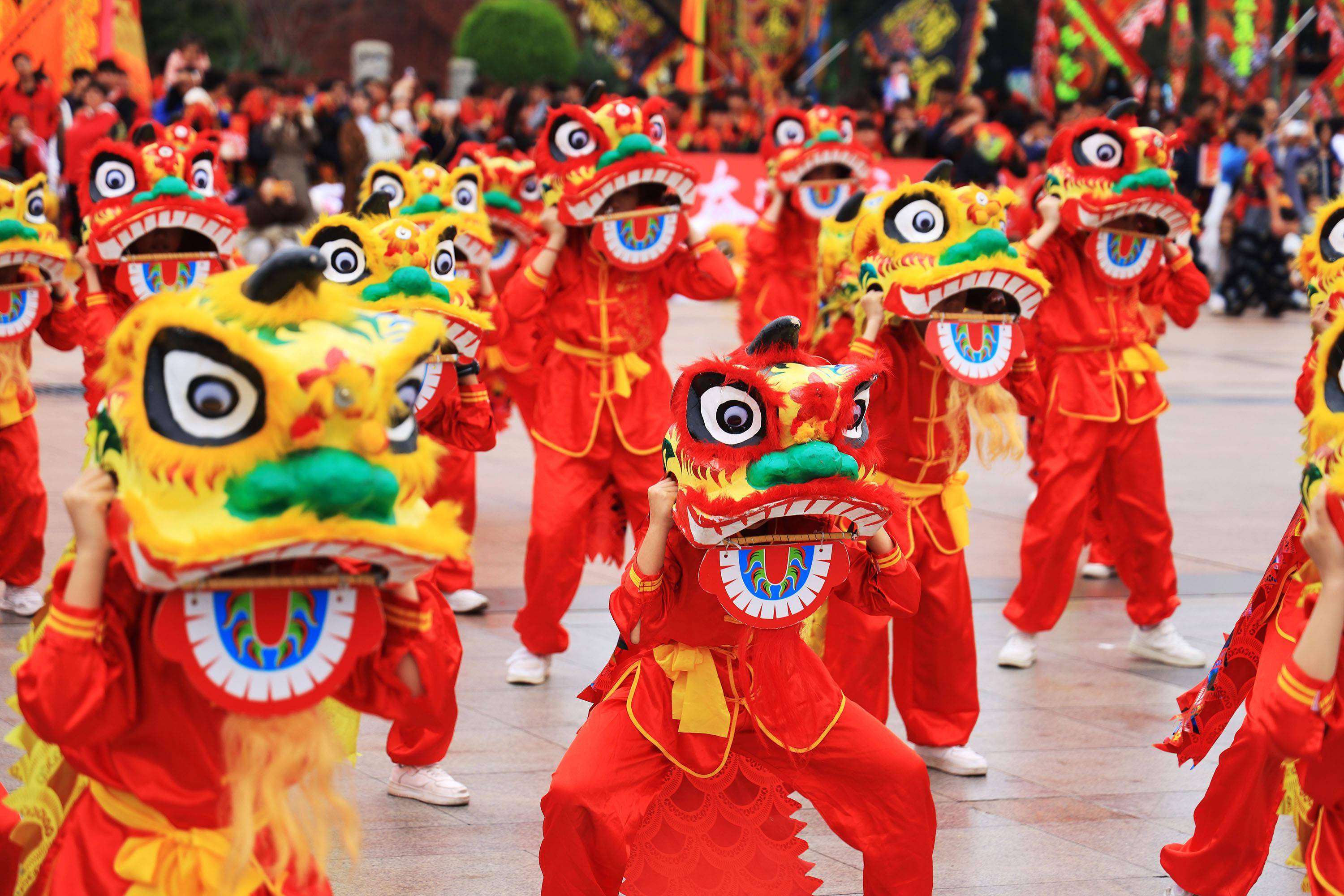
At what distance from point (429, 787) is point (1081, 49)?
1896 centimetres

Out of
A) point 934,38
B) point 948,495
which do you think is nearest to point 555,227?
point 948,495

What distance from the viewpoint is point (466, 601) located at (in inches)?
272

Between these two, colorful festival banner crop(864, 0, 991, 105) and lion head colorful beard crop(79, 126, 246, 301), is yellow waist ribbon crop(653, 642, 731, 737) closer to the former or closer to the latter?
lion head colorful beard crop(79, 126, 246, 301)

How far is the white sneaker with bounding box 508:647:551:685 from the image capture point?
595 cm

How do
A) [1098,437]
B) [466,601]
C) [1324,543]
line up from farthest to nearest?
[466,601] < [1098,437] < [1324,543]

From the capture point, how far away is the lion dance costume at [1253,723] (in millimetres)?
3201

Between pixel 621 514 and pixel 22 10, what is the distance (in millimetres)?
8751

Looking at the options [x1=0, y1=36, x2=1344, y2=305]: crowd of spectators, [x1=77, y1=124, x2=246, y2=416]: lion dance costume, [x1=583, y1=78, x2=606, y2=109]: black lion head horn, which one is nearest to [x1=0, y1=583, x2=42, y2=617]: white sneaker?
[x1=77, y1=124, x2=246, y2=416]: lion dance costume

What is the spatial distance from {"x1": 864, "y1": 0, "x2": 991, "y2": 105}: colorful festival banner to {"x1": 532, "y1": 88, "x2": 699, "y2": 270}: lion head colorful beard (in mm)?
18866

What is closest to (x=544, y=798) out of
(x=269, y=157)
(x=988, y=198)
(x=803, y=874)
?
(x=803, y=874)

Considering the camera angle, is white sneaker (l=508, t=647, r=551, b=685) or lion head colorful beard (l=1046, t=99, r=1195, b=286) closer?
white sneaker (l=508, t=647, r=551, b=685)

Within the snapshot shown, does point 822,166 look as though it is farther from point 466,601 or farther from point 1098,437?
point 466,601

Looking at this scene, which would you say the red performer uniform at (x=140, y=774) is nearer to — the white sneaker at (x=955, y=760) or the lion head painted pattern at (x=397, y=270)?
the lion head painted pattern at (x=397, y=270)

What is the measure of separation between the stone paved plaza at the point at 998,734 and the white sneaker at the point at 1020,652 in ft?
0.18
